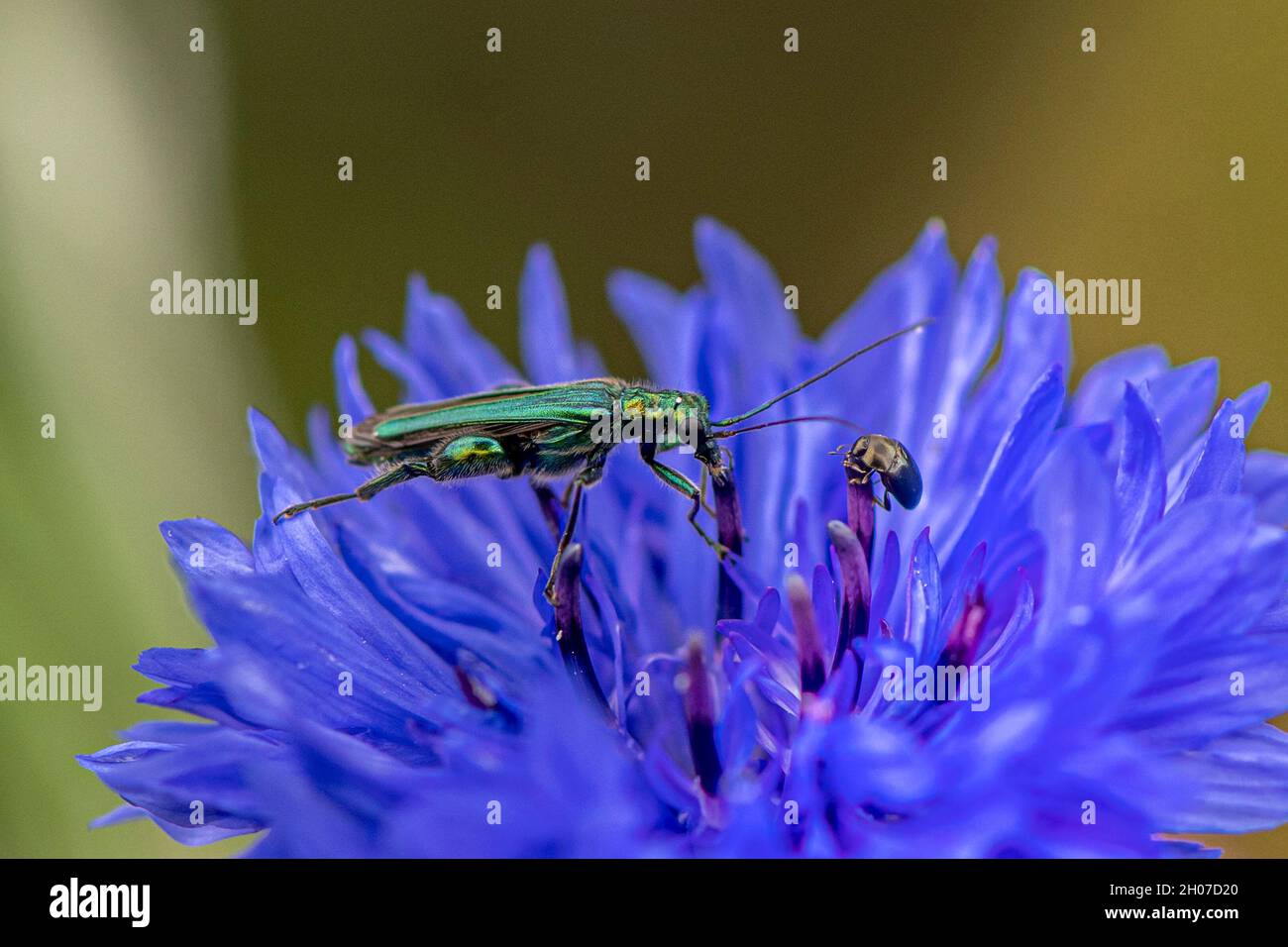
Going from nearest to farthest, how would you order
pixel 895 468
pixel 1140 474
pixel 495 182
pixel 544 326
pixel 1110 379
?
pixel 1140 474 → pixel 895 468 → pixel 1110 379 → pixel 544 326 → pixel 495 182

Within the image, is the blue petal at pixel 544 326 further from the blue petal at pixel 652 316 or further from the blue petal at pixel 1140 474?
the blue petal at pixel 1140 474

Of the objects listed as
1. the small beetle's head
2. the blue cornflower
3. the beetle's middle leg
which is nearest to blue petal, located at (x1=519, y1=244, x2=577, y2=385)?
the blue cornflower

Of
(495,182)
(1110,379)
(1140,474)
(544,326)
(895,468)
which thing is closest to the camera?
(1140,474)

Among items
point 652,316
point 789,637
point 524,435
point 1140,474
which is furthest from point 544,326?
point 1140,474

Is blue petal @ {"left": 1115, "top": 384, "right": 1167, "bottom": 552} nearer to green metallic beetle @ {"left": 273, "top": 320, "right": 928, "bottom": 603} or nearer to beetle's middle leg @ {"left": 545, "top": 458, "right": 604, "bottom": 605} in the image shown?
green metallic beetle @ {"left": 273, "top": 320, "right": 928, "bottom": 603}

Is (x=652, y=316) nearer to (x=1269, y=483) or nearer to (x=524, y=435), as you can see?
(x=524, y=435)
